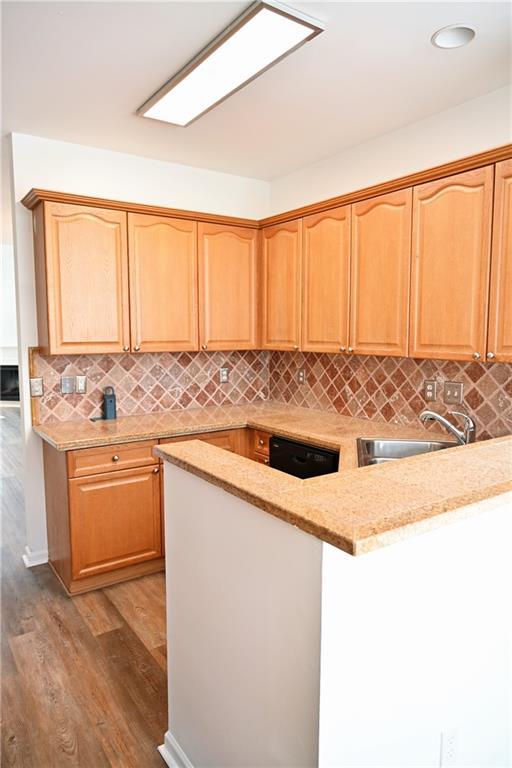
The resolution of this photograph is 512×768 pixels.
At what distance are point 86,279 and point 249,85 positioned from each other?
4.51 feet

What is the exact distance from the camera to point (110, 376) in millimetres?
3348

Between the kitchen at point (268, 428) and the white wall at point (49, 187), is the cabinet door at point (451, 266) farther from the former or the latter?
the white wall at point (49, 187)

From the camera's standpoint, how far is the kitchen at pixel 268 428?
1.16 m

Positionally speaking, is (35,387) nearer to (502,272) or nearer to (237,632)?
(237,632)

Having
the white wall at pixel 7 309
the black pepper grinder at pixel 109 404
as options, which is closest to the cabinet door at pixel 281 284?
the black pepper grinder at pixel 109 404

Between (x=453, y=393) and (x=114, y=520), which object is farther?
(x=114, y=520)

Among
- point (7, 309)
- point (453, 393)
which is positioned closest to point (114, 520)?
point (453, 393)

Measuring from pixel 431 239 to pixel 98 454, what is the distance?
6.79 feet

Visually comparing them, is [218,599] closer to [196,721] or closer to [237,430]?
[196,721]

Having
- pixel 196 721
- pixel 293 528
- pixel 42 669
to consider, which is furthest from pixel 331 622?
pixel 42 669

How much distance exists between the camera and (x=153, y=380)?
3.54 meters

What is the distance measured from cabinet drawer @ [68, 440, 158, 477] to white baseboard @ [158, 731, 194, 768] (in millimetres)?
1401

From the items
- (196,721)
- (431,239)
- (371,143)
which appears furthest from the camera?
(371,143)

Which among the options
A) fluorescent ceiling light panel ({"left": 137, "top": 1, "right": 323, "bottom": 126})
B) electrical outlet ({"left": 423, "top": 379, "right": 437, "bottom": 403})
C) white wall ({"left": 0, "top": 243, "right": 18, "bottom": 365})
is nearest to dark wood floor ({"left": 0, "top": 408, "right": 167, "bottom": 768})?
electrical outlet ({"left": 423, "top": 379, "right": 437, "bottom": 403})
